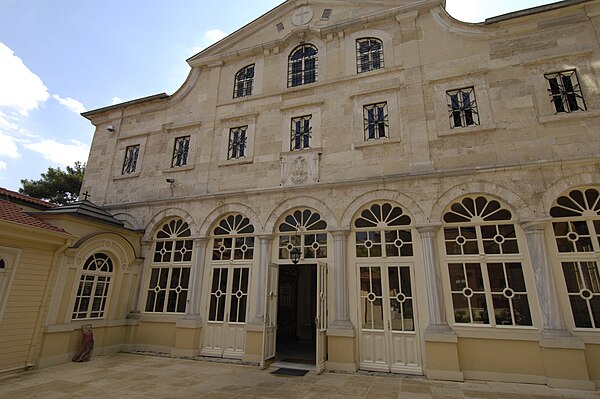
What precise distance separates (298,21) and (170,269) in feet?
27.8

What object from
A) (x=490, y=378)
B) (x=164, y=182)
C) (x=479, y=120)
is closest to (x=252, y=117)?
(x=164, y=182)

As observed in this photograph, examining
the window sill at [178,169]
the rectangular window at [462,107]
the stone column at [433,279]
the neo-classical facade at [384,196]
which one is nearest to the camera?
the neo-classical facade at [384,196]

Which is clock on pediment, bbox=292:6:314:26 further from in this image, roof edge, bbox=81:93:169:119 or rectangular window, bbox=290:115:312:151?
roof edge, bbox=81:93:169:119

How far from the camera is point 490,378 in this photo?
5625 mm

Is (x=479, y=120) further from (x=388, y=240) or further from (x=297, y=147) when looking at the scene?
(x=297, y=147)

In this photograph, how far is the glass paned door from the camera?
7.50 meters

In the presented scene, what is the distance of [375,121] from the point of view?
7.91 metres

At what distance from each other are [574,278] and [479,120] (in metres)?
3.71

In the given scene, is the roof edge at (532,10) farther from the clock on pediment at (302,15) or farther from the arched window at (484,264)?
the clock on pediment at (302,15)

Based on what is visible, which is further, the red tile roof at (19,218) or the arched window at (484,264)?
the red tile roof at (19,218)

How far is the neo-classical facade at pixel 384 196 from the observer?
595 centimetres

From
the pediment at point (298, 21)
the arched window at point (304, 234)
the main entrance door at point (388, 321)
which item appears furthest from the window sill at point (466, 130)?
the pediment at point (298, 21)

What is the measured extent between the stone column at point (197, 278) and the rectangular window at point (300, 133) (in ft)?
11.8

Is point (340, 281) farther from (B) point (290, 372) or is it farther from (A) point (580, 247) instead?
(A) point (580, 247)
